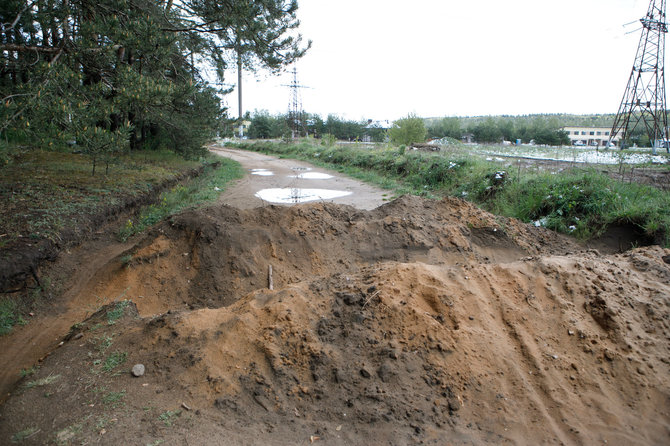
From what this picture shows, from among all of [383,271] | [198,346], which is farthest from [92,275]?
[383,271]

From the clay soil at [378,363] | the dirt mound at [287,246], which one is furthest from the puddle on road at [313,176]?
the clay soil at [378,363]

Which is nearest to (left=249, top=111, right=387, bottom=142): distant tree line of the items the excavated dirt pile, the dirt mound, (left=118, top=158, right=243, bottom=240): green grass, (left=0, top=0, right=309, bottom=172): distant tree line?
(left=118, top=158, right=243, bottom=240): green grass

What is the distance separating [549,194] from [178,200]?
7.63 metres

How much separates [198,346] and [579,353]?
2.98m

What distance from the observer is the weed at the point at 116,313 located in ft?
10.9

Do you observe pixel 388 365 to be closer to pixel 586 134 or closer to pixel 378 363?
pixel 378 363

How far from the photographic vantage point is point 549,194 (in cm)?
745

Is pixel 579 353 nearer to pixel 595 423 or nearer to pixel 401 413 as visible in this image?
pixel 595 423

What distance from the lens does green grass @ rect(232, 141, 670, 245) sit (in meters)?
6.38

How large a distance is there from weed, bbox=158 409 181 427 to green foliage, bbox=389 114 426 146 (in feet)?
82.1

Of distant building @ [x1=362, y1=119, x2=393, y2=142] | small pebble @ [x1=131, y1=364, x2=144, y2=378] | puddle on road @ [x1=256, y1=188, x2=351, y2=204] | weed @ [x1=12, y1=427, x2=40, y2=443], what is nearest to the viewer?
weed @ [x1=12, y1=427, x2=40, y2=443]

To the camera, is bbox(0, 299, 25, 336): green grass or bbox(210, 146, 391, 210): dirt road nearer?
bbox(0, 299, 25, 336): green grass

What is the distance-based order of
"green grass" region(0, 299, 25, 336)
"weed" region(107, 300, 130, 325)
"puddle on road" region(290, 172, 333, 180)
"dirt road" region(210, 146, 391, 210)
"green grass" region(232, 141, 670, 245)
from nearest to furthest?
"weed" region(107, 300, 130, 325), "green grass" region(0, 299, 25, 336), "green grass" region(232, 141, 670, 245), "dirt road" region(210, 146, 391, 210), "puddle on road" region(290, 172, 333, 180)

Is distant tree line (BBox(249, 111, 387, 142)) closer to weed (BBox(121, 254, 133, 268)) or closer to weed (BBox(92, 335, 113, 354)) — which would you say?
weed (BBox(121, 254, 133, 268))
